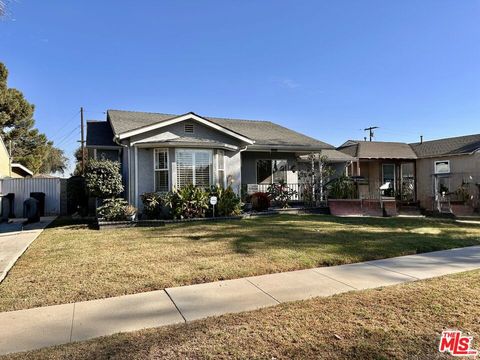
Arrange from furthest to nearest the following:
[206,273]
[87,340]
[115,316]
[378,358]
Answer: [206,273] → [115,316] → [87,340] → [378,358]

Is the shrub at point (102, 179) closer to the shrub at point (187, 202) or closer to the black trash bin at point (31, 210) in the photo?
the shrub at point (187, 202)

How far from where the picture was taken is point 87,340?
346cm

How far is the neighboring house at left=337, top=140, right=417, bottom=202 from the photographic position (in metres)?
21.3

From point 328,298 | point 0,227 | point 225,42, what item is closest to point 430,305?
point 328,298

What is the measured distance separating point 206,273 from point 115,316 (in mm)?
1926

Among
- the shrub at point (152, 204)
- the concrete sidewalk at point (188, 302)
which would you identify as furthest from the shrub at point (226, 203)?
the concrete sidewalk at point (188, 302)

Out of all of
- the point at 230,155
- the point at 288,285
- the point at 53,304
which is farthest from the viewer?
the point at 230,155

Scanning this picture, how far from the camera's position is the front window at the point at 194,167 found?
13.4 m

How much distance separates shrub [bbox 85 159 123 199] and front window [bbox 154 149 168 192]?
1482mm

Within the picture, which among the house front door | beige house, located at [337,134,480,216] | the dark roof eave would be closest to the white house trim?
the dark roof eave

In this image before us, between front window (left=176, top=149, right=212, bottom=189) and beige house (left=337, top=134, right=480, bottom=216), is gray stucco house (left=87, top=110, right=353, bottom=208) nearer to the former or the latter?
front window (left=176, top=149, right=212, bottom=189)

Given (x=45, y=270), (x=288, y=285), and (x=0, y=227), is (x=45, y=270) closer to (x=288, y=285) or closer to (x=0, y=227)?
(x=288, y=285)

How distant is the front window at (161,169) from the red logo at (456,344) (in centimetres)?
1125

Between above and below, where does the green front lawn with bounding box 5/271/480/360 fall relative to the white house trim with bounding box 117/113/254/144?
below
